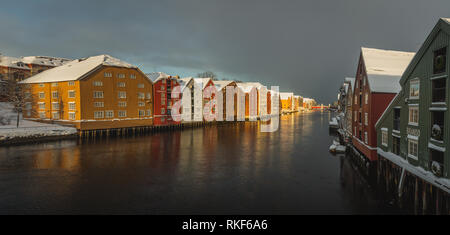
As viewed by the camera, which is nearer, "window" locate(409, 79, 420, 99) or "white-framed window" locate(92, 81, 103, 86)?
"window" locate(409, 79, 420, 99)

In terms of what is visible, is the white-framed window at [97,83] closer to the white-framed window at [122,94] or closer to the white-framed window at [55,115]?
the white-framed window at [122,94]

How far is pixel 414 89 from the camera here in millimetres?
14781

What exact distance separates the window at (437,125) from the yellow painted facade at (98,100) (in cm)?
5303

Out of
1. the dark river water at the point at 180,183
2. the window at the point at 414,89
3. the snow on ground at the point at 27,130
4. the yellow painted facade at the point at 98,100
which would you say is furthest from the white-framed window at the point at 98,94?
the window at the point at 414,89

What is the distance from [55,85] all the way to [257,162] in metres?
48.9

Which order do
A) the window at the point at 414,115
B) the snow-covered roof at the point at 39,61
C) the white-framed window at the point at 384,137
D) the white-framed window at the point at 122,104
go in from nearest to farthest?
1. the window at the point at 414,115
2. the white-framed window at the point at 384,137
3. the white-framed window at the point at 122,104
4. the snow-covered roof at the point at 39,61

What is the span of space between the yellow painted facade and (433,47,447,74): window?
5302 centimetres

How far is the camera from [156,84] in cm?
6231

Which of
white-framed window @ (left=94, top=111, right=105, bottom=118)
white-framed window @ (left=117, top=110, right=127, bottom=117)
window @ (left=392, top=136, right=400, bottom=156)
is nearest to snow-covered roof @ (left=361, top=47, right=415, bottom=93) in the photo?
window @ (left=392, top=136, right=400, bottom=156)

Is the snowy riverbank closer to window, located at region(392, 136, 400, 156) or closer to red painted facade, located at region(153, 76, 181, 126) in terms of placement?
red painted facade, located at region(153, 76, 181, 126)

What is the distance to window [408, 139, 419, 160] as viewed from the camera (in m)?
14.6

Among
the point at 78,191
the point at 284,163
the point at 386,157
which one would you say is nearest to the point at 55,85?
the point at 78,191

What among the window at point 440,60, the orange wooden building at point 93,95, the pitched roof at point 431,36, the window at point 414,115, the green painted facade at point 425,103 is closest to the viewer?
the pitched roof at point 431,36

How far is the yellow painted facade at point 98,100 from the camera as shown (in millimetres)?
47969
